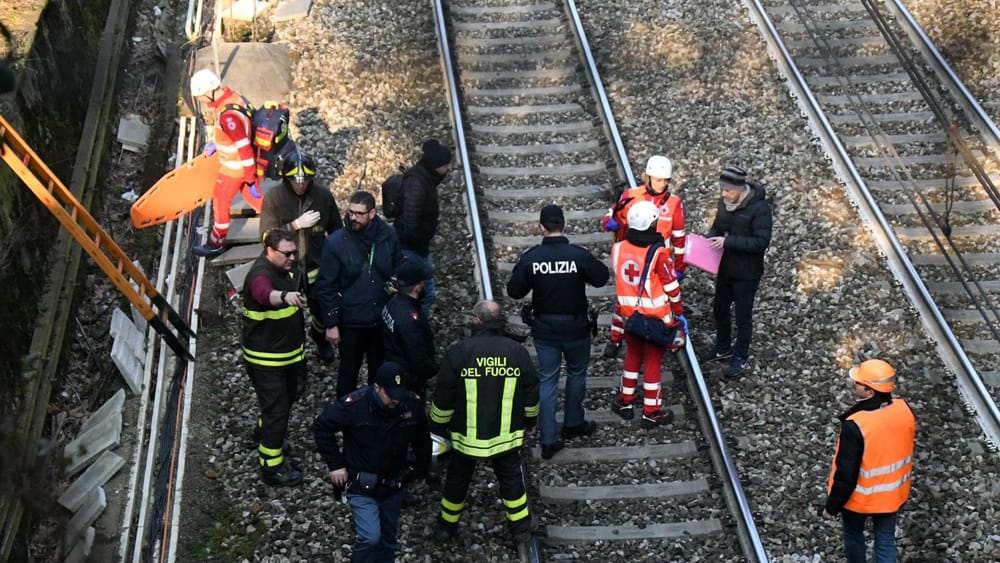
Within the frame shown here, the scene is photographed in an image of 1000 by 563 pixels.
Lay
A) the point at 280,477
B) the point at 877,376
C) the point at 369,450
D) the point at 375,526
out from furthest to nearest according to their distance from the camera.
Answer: the point at 280,477 < the point at 375,526 < the point at 369,450 < the point at 877,376

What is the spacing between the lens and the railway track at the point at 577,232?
8.09 m

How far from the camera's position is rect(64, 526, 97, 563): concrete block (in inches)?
283

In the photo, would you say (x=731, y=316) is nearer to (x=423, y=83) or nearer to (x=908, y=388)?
(x=908, y=388)

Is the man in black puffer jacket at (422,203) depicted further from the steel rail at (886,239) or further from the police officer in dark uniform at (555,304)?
the steel rail at (886,239)

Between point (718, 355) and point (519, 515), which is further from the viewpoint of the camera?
point (718, 355)

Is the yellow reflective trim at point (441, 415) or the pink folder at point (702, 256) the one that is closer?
the yellow reflective trim at point (441, 415)

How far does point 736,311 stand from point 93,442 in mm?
5252

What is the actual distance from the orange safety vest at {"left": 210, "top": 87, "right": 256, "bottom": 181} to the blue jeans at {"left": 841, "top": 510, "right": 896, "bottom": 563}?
577cm

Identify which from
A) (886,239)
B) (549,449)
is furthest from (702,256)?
(549,449)

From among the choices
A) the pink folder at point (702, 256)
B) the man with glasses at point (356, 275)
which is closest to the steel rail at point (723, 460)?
the pink folder at point (702, 256)

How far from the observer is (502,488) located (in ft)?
24.9

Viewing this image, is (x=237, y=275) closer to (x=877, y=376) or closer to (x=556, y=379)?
(x=556, y=379)

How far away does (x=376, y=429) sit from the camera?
6945mm

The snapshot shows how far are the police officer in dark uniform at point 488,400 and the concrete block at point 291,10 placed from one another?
765 cm
